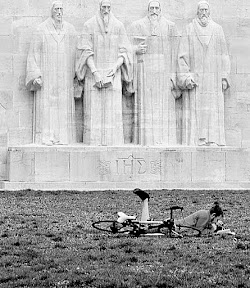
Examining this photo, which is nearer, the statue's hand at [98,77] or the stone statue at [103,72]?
the statue's hand at [98,77]

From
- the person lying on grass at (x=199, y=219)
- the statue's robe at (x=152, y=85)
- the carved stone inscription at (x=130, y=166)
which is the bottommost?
the person lying on grass at (x=199, y=219)

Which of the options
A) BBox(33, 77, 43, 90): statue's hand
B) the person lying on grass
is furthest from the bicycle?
BBox(33, 77, 43, 90): statue's hand

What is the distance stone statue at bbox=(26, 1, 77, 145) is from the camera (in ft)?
82.2

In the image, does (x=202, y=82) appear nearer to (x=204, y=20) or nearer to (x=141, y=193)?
(x=204, y=20)

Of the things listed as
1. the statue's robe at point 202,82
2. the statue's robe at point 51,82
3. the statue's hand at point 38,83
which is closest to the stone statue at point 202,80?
the statue's robe at point 202,82

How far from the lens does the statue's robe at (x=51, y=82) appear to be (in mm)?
25047

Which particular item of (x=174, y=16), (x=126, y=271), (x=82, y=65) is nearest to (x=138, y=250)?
(x=126, y=271)

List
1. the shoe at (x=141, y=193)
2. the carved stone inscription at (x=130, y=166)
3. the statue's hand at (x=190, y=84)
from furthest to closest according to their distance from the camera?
the statue's hand at (x=190, y=84) < the carved stone inscription at (x=130, y=166) < the shoe at (x=141, y=193)

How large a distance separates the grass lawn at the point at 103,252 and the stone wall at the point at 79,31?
5.36m

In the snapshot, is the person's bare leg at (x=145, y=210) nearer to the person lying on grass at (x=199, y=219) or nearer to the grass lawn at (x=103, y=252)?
the person lying on grass at (x=199, y=219)

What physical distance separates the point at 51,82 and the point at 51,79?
87 mm

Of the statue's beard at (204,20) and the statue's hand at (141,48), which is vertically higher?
the statue's beard at (204,20)

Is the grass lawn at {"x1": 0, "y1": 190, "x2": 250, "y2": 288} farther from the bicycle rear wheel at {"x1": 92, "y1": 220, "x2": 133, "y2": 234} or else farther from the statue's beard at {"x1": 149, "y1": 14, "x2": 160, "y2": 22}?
the statue's beard at {"x1": 149, "y1": 14, "x2": 160, "y2": 22}

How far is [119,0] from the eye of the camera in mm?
26016
